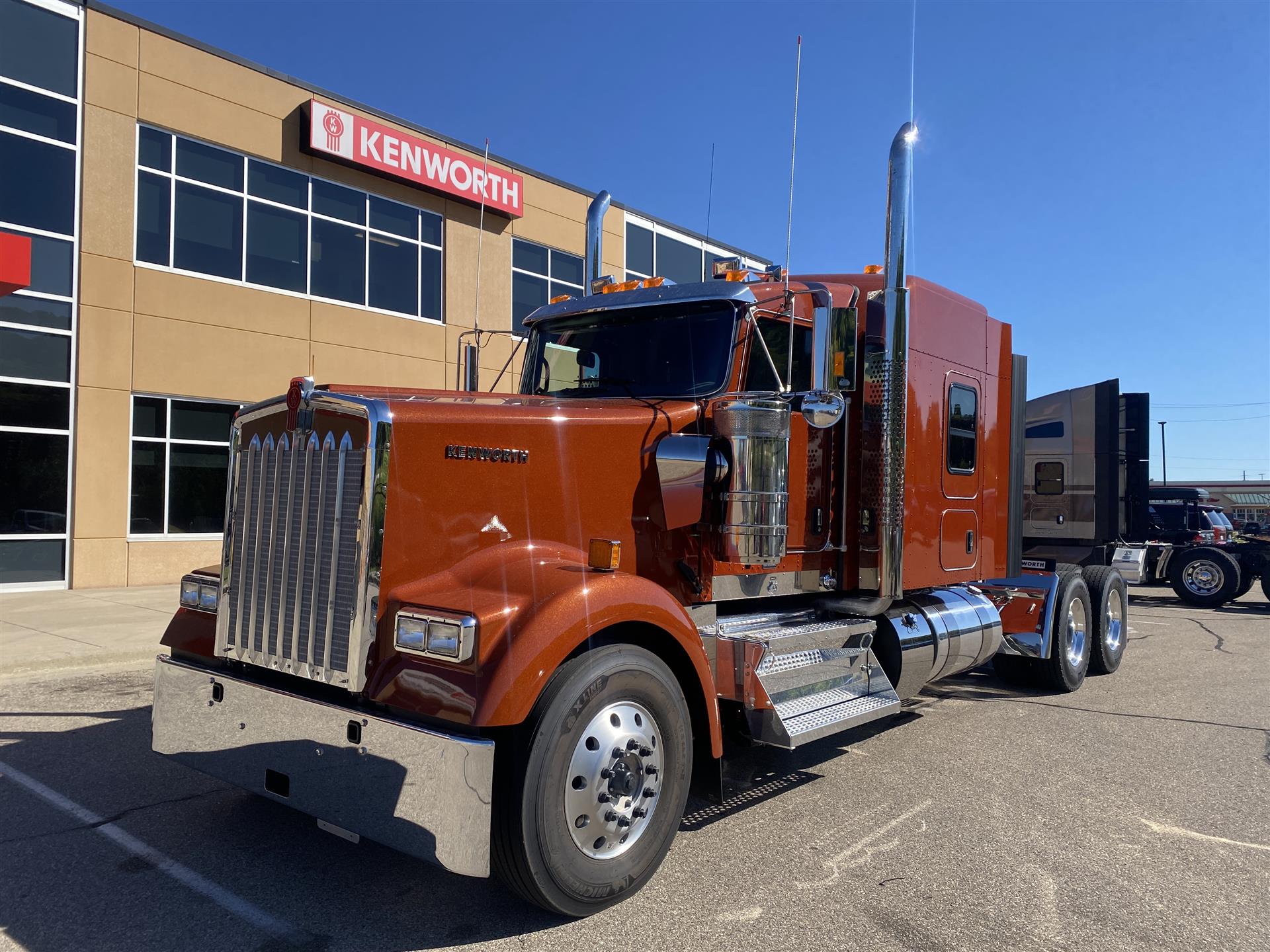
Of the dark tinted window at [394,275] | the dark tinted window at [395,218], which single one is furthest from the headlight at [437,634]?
the dark tinted window at [395,218]

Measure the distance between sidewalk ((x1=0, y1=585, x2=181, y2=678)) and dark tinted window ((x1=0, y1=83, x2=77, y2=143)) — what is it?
642 centimetres

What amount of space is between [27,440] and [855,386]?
12.0 metres

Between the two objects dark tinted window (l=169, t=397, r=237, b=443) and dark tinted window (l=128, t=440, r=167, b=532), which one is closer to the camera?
dark tinted window (l=128, t=440, r=167, b=532)

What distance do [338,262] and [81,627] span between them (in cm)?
849

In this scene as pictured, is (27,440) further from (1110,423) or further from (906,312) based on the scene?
(1110,423)

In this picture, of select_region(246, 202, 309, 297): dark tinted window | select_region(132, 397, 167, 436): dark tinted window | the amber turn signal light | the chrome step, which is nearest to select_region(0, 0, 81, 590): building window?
select_region(132, 397, 167, 436): dark tinted window

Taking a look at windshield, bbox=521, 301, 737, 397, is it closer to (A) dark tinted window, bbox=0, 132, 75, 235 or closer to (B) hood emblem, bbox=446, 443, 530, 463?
(B) hood emblem, bbox=446, 443, 530, 463

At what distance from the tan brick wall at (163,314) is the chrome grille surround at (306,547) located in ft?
A: 27.3

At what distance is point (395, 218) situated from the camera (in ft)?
55.8

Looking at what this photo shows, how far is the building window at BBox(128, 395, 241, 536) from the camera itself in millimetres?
13695

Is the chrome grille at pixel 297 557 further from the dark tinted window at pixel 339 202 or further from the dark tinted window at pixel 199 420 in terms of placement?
the dark tinted window at pixel 339 202

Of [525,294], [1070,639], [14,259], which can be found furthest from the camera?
[525,294]

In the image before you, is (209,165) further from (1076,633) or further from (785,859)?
(785,859)

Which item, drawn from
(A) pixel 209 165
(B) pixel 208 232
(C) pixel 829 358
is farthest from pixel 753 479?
(A) pixel 209 165
